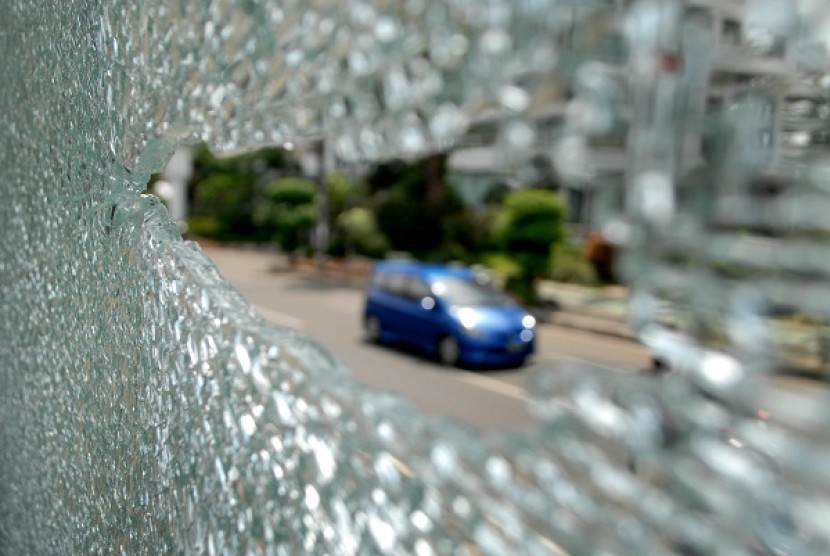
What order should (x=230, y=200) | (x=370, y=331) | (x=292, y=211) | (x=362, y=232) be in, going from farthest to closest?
(x=230, y=200), (x=292, y=211), (x=362, y=232), (x=370, y=331)

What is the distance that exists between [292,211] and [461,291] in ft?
31.5

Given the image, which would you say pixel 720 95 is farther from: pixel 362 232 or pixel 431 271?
pixel 362 232

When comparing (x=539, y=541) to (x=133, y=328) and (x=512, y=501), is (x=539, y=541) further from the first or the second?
(x=133, y=328)

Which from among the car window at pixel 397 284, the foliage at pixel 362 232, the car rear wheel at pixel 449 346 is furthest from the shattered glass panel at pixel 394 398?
the foliage at pixel 362 232

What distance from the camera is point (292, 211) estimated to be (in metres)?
13.3

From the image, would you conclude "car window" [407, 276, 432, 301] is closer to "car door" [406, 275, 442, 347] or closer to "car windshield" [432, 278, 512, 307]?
"car door" [406, 275, 442, 347]

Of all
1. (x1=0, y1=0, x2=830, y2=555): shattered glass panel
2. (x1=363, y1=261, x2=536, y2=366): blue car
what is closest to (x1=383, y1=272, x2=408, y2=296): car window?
(x1=363, y1=261, x2=536, y2=366): blue car

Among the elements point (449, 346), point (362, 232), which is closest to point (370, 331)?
point (449, 346)

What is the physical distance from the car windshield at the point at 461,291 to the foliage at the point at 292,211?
8.48 metres

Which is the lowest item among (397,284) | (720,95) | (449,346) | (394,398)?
(397,284)

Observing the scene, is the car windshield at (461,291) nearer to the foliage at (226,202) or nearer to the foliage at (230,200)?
the foliage at (230,200)

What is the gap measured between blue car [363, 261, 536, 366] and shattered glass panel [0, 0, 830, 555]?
17.5 inches

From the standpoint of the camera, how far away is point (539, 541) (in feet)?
1.09

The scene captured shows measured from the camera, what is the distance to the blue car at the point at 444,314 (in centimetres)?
191
